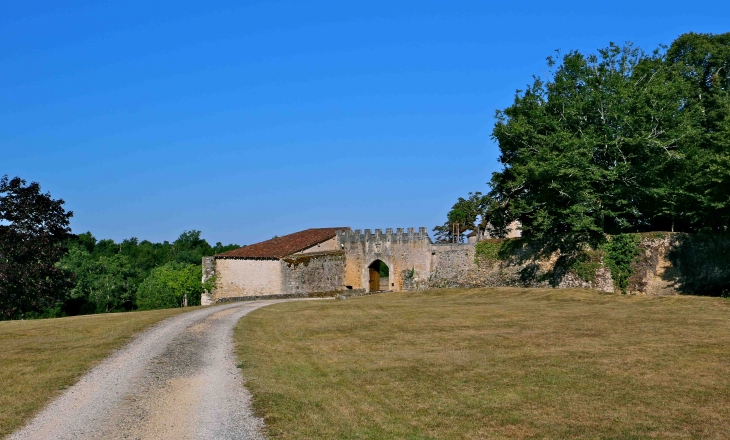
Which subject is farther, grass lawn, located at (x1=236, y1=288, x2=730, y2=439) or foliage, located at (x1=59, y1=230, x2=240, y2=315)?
foliage, located at (x1=59, y1=230, x2=240, y2=315)

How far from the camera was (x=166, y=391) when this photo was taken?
37.7 ft

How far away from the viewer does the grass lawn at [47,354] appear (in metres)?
10.9

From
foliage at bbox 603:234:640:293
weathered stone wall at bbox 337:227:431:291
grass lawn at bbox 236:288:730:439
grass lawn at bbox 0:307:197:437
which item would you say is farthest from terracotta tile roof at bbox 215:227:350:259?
foliage at bbox 603:234:640:293

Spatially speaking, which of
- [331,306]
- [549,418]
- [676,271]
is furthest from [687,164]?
[549,418]

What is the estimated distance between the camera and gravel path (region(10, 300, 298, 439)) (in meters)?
9.18

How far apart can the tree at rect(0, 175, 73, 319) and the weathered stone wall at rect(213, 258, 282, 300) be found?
1073 cm

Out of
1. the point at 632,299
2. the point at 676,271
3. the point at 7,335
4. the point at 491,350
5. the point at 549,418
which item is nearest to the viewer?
the point at 549,418

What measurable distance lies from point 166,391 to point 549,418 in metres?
6.67

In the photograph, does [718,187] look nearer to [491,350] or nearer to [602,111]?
[602,111]

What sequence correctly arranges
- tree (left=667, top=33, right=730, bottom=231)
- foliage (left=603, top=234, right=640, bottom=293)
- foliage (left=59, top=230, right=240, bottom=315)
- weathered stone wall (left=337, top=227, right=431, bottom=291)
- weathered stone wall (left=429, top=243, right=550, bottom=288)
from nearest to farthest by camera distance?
1. tree (left=667, top=33, right=730, bottom=231)
2. foliage (left=603, top=234, right=640, bottom=293)
3. weathered stone wall (left=429, top=243, right=550, bottom=288)
4. weathered stone wall (left=337, top=227, right=431, bottom=291)
5. foliage (left=59, top=230, right=240, bottom=315)

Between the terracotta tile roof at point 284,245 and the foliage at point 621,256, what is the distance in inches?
722

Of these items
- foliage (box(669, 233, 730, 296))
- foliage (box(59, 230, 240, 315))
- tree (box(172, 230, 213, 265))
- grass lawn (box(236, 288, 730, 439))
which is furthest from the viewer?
tree (box(172, 230, 213, 265))

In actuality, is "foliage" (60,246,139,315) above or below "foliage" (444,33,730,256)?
below

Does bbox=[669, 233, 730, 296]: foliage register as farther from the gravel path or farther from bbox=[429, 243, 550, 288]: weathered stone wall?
the gravel path
